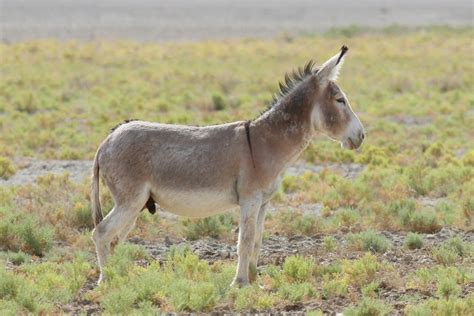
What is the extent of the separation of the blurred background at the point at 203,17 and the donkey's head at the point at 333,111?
5899 cm

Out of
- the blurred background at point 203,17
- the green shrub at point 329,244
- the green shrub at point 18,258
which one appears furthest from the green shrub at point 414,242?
the blurred background at point 203,17

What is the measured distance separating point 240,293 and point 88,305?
4.93 feet

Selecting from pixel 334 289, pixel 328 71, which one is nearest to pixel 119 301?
pixel 334 289

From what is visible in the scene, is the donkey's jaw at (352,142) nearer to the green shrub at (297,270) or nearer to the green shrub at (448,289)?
the green shrub at (297,270)

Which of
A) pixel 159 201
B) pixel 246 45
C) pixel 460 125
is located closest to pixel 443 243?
pixel 159 201

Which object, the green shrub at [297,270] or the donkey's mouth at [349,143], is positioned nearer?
the green shrub at [297,270]

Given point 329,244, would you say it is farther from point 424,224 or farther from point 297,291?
point 297,291

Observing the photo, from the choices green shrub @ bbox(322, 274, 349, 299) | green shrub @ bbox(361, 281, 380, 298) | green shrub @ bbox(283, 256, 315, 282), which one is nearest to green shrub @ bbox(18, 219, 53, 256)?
green shrub @ bbox(283, 256, 315, 282)

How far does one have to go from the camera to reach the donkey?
10.9m

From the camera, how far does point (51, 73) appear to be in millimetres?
41688

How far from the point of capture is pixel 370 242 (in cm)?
1337

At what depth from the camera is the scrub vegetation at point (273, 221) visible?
10.4 meters

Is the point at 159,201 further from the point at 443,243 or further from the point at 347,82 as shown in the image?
the point at 347,82

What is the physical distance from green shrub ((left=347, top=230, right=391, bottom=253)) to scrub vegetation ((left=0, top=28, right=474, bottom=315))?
19 mm
